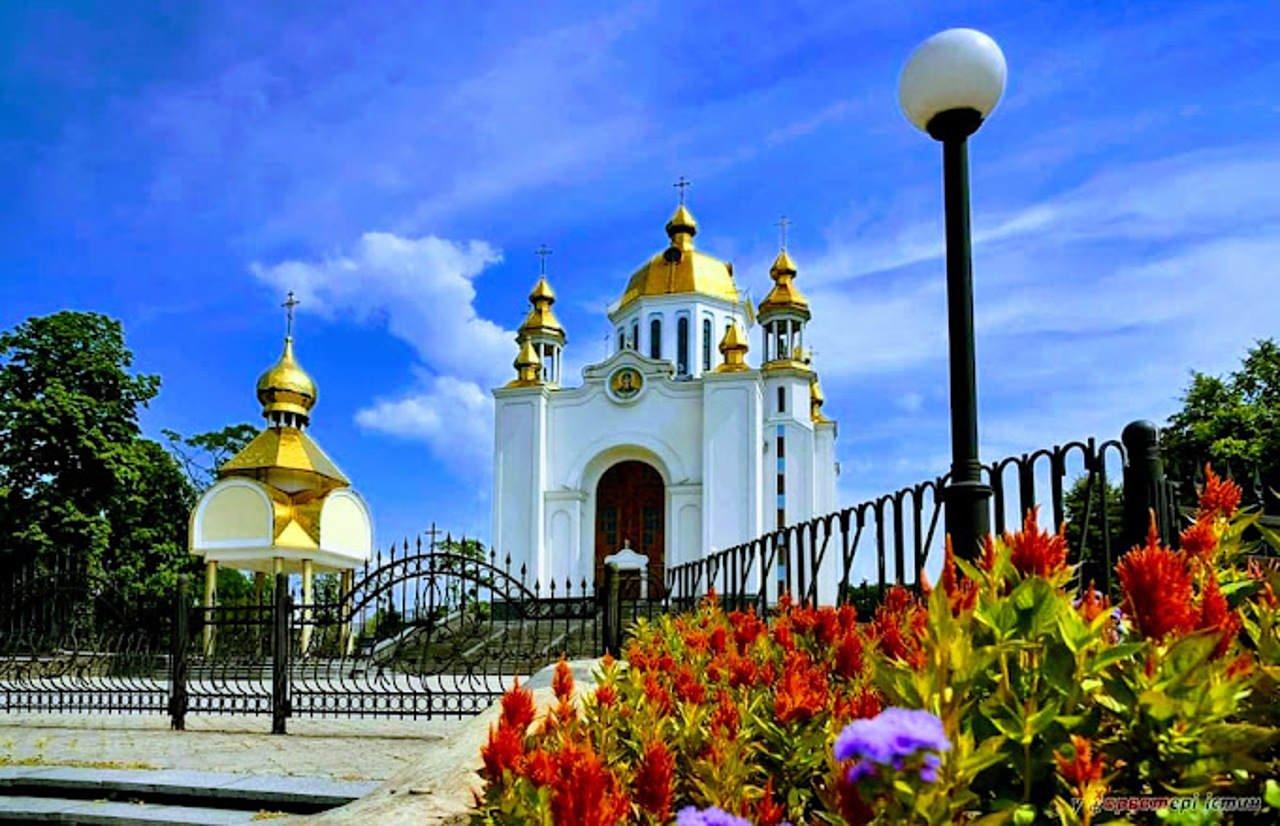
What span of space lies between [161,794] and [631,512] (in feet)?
92.1

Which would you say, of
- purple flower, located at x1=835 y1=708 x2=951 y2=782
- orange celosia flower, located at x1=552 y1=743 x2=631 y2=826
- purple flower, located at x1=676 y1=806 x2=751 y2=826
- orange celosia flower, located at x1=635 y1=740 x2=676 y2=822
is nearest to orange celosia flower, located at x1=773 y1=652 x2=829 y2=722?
orange celosia flower, located at x1=635 y1=740 x2=676 y2=822

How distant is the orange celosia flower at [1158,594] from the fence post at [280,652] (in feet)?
33.7

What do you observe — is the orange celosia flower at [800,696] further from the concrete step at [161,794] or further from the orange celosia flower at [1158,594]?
the concrete step at [161,794]

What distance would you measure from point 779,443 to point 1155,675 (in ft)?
113

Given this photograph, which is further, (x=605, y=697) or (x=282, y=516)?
(x=282, y=516)

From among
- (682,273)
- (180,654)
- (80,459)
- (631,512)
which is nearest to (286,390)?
(80,459)

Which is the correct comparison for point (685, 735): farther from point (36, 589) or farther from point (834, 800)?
point (36, 589)

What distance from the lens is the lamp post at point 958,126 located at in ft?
16.1

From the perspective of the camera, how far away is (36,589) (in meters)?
15.2

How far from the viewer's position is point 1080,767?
183cm

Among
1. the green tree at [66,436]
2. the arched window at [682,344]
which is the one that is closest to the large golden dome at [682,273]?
the arched window at [682,344]

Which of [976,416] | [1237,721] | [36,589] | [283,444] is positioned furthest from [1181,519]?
[283,444]

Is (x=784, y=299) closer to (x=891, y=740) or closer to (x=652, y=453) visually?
(x=652, y=453)

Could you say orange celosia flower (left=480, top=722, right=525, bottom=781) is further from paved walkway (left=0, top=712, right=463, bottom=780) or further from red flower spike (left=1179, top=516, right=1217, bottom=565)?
paved walkway (left=0, top=712, right=463, bottom=780)
